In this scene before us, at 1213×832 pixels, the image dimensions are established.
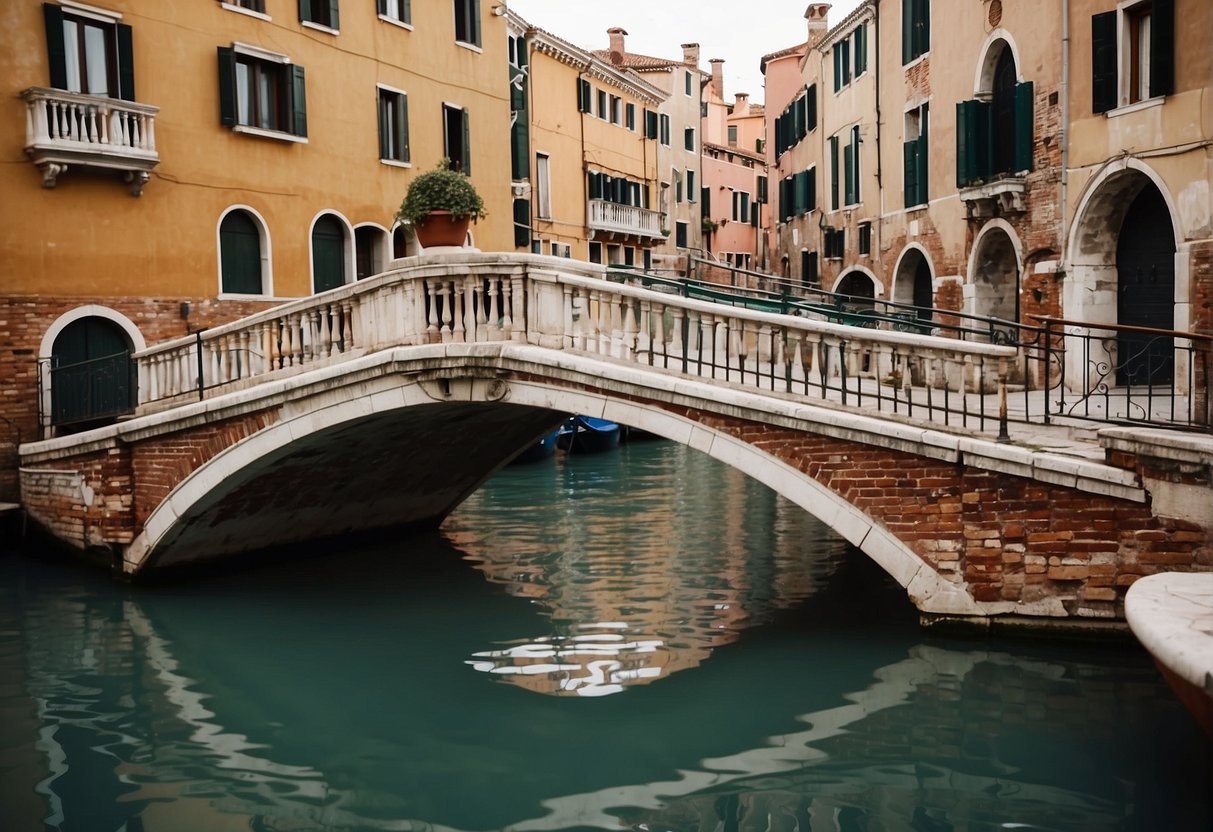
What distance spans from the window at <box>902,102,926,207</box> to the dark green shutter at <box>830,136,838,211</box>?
13.6 feet

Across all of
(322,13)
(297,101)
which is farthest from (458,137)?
(297,101)

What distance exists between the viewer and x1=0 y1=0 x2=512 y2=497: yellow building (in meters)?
11.1

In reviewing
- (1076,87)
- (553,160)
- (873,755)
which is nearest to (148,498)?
(873,755)

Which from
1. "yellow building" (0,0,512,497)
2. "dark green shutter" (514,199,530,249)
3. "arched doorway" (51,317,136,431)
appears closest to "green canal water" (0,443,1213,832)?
"arched doorway" (51,317,136,431)

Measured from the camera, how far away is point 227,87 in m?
13.0

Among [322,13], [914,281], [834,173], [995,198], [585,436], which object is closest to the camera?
[995,198]

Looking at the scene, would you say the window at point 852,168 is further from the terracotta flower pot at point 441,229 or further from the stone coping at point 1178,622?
the stone coping at point 1178,622

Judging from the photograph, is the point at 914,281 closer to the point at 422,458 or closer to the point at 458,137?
the point at 458,137

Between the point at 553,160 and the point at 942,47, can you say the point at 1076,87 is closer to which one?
the point at 942,47

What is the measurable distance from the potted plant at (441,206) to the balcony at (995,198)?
21.4 feet

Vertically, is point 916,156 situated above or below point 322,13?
below

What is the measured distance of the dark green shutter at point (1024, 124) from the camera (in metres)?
12.6

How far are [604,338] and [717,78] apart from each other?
42517mm

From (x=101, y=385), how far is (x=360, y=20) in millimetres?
6286
